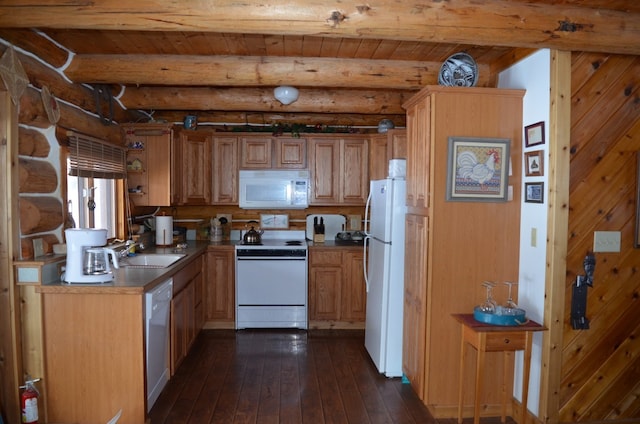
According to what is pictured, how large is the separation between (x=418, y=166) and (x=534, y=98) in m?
0.83

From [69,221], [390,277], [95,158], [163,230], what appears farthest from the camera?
[163,230]

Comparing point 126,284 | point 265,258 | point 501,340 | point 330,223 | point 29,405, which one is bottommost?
point 29,405

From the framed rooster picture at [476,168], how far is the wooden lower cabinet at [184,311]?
88.1 inches

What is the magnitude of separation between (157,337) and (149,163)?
2014 mm

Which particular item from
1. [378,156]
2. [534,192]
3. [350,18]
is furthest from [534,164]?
[378,156]

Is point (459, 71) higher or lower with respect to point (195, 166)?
higher

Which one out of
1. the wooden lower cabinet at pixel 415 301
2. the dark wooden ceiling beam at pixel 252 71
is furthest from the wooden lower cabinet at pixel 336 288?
the dark wooden ceiling beam at pixel 252 71

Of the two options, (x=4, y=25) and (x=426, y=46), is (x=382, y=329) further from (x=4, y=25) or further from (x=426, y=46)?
(x=4, y=25)

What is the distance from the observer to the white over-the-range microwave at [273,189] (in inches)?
186

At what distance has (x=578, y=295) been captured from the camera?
254 cm

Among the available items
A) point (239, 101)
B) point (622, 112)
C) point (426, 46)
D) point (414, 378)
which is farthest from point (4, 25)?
point (622, 112)

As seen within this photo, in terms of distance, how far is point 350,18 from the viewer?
2.15 metres

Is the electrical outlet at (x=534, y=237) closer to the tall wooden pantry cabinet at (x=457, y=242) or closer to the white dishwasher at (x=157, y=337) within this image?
the tall wooden pantry cabinet at (x=457, y=242)

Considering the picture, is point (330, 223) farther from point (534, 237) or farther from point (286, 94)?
point (534, 237)
